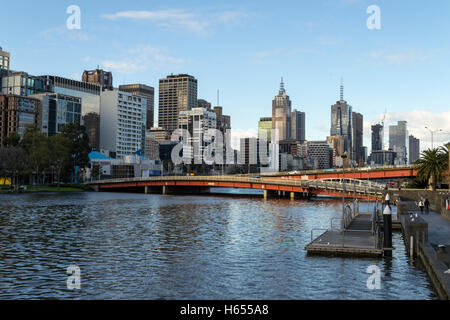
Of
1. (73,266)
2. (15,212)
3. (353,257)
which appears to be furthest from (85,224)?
(353,257)

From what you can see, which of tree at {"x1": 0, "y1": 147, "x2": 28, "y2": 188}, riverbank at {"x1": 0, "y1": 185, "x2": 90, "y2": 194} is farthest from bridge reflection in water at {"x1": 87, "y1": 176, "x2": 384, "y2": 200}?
tree at {"x1": 0, "y1": 147, "x2": 28, "y2": 188}

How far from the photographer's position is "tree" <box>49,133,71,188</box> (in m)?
166

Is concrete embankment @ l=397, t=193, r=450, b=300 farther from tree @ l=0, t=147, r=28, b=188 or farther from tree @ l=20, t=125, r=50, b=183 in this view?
tree @ l=20, t=125, r=50, b=183

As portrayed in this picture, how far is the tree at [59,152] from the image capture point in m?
166

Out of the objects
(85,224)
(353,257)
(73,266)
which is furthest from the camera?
(85,224)

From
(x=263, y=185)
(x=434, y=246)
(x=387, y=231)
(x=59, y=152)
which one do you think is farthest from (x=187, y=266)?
(x=59, y=152)

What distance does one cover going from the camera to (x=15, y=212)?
252 ft

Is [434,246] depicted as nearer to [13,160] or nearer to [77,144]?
[13,160]

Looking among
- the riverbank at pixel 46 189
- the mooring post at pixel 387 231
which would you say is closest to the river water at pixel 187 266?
the mooring post at pixel 387 231

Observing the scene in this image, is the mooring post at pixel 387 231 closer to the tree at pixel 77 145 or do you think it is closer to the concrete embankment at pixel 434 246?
the concrete embankment at pixel 434 246

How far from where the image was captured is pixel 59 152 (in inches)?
6516

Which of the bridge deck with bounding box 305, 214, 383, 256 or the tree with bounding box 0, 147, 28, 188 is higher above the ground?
the tree with bounding box 0, 147, 28, 188

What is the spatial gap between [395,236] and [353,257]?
18.2m
